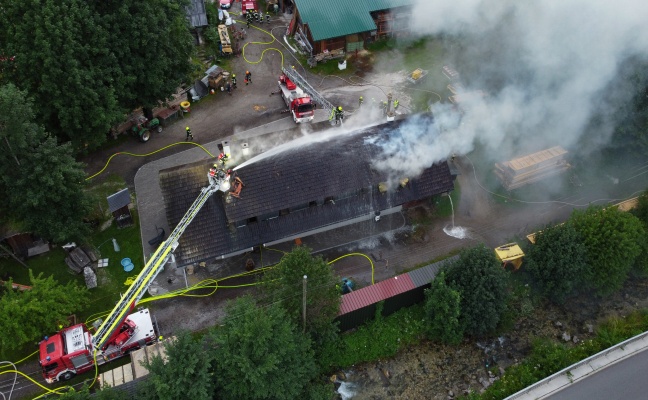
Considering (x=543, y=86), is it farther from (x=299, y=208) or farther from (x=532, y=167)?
(x=299, y=208)

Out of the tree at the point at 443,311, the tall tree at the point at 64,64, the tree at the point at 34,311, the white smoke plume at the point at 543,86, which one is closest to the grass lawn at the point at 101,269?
the tree at the point at 34,311

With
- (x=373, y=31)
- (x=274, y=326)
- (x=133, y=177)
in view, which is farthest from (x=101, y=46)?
(x=373, y=31)

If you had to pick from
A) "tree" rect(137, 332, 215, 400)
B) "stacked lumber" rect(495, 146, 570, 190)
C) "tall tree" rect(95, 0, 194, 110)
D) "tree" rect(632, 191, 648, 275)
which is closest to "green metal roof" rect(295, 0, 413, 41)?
"tall tree" rect(95, 0, 194, 110)

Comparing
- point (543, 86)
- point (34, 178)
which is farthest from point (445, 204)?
point (34, 178)

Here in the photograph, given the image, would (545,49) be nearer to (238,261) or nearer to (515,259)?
(515,259)

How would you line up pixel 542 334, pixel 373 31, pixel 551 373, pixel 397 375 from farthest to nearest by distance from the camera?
pixel 373 31
pixel 542 334
pixel 397 375
pixel 551 373

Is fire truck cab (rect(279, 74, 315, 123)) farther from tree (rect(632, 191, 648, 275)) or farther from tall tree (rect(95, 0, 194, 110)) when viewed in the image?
tree (rect(632, 191, 648, 275))
